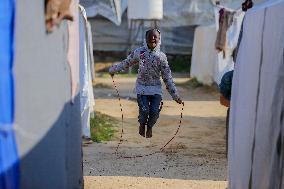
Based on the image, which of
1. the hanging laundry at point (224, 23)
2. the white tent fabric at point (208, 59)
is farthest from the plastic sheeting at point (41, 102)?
the white tent fabric at point (208, 59)

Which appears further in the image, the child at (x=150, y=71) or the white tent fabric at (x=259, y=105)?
the child at (x=150, y=71)

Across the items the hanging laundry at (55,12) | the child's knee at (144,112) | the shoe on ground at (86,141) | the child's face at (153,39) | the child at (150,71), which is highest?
the hanging laundry at (55,12)

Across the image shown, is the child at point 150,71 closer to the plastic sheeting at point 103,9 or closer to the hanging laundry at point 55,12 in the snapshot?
the hanging laundry at point 55,12

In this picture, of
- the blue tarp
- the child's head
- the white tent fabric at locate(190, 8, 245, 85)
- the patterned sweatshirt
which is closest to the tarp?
the white tent fabric at locate(190, 8, 245, 85)

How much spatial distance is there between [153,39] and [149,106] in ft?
2.84

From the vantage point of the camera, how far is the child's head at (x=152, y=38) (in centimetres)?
731

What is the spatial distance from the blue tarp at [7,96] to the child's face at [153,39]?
3732 millimetres

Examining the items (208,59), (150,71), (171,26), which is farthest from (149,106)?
(171,26)

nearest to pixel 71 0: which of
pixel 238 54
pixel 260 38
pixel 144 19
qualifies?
pixel 260 38

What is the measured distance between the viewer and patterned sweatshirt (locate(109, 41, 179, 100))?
7508 millimetres

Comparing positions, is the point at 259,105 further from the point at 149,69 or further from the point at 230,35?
the point at 230,35

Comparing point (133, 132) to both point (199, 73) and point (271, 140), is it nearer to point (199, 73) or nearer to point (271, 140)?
point (271, 140)

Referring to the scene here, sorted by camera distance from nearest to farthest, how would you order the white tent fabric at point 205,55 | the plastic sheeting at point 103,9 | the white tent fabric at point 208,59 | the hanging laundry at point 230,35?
1. the hanging laundry at point 230,35
2. the white tent fabric at point 208,59
3. the white tent fabric at point 205,55
4. the plastic sheeting at point 103,9

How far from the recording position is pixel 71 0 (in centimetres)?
397
